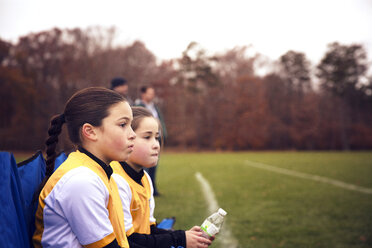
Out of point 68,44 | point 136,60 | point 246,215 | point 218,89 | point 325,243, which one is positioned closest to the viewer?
point 325,243

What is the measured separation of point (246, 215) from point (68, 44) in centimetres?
3420

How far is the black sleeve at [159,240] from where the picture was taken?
5.78 feet

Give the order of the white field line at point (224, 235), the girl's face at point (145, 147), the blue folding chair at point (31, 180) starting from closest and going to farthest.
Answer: the blue folding chair at point (31, 180), the girl's face at point (145, 147), the white field line at point (224, 235)

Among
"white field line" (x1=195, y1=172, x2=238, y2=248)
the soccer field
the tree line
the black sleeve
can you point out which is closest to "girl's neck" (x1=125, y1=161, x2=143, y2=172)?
the black sleeve

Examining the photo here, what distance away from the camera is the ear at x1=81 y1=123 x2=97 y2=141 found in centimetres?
147

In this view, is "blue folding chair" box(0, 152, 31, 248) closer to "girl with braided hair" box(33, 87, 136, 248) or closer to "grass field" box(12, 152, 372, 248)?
"girl with braided hair" box(33, 87, 136, 248)

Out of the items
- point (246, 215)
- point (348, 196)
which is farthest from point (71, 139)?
point (348, 196)

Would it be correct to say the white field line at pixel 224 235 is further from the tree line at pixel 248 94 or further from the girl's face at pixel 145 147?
the tree line at pixel 248 94

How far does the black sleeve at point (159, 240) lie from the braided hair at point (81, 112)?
638 millimetres

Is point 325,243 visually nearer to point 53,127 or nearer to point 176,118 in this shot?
point 53,127

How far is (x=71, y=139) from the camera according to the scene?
156 cm

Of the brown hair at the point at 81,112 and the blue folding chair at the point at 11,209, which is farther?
the brown hair at the point at 81,112

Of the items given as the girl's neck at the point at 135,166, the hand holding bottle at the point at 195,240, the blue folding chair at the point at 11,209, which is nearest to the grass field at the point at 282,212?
the girl's neck at the point at 135,166

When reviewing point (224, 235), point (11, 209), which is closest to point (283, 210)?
point (224, 235)
